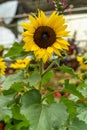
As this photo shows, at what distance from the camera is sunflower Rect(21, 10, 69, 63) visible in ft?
5.85

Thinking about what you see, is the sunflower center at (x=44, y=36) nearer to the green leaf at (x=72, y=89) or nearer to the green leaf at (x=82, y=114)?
the green leaf at (x=72, y=89)

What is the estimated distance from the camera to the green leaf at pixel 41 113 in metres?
1.70

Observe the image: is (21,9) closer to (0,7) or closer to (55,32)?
(0,7)

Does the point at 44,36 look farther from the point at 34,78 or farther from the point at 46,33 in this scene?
the point at 34,78

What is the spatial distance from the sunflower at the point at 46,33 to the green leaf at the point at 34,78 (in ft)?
0.20

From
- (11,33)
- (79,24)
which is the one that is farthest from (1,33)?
(79,24)

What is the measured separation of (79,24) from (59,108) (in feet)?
20.5

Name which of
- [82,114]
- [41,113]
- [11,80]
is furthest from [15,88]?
[82,114]

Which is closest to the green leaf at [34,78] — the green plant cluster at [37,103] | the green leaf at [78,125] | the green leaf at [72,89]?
the green plant cluster at [37,103]

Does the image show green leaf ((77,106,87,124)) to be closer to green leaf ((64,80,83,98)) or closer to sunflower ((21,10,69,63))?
green leaf ((64,80,83,98))

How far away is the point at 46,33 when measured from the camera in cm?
179

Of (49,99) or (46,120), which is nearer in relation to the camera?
(46,120)

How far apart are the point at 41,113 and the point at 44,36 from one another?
0.25 m

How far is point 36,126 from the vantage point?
5.59 ft
